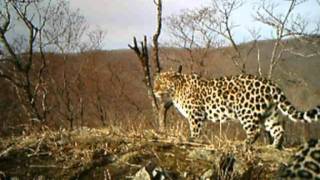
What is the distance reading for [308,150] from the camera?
7551mm

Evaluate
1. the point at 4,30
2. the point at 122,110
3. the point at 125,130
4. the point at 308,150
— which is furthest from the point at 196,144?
the point at 122,110

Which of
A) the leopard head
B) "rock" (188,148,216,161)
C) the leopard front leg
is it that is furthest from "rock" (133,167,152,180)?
the leopard head

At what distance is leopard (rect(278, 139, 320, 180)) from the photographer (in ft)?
24.4

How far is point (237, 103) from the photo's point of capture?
15422 millimetres

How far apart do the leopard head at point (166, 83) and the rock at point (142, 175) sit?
8208mm

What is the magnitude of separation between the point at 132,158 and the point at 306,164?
3188 mm

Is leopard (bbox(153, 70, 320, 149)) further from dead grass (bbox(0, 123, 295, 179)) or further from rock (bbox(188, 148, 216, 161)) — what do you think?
rock (bbox(188, 148, 216, 161))

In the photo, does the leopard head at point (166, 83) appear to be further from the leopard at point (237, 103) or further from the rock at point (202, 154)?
the rock at point (202, 154)

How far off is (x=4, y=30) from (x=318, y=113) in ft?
62.2

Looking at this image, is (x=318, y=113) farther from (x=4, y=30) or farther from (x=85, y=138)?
(x=4, y=30)

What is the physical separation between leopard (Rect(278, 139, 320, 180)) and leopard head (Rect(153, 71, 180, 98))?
9364mm

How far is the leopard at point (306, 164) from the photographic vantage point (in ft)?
24.4

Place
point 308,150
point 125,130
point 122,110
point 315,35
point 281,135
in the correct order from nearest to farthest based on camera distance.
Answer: point 308,150
point 125,130
point 281,135
point 315,35
point 122,110

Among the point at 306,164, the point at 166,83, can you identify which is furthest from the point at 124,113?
the point at 306,164
